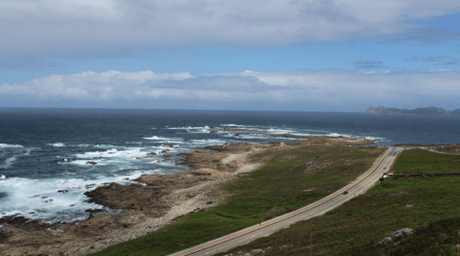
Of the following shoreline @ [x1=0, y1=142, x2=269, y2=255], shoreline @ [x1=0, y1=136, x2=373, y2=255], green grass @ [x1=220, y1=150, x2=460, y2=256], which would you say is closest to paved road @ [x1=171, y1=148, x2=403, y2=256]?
green grass @ [x1=220, y1=150, x2=460, y2=256]

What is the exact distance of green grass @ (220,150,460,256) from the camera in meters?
25.6

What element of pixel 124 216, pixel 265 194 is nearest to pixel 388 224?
pixel 265 194

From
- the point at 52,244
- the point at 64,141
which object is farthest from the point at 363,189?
the point at 64,141

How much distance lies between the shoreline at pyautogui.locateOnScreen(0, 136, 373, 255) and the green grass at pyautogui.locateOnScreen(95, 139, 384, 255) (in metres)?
3.65

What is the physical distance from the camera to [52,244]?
43.0 metres

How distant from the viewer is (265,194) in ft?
212

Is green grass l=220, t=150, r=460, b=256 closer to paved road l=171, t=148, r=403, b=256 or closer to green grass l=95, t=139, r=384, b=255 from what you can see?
paved road l=171, t=148, r=403, b=256

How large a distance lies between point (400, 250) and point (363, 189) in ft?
116

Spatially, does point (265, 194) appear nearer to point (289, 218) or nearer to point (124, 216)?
point (289, 218)

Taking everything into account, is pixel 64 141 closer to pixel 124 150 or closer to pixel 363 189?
pixel 124 150

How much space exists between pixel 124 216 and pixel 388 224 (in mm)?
43774

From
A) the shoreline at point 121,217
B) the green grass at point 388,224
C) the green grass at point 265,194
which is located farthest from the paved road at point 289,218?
the shoreline at point 121,217

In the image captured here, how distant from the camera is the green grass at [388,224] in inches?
1008

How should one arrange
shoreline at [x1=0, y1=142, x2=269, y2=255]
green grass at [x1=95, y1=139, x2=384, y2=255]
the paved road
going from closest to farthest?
the paved road → green grass at [x1=95, y1=139, x2=384, y2=255] → shoreline at [x1=0, y1=142, x2=269, y2=255]
